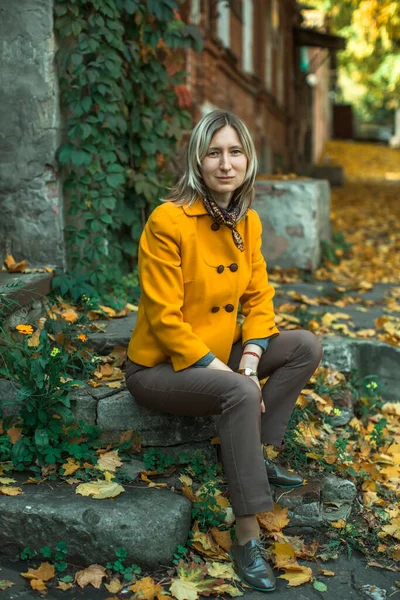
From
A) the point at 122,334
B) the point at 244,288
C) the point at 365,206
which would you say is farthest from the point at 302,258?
the point at 365,206

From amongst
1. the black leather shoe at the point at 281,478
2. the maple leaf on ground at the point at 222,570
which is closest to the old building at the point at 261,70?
the black leather shoe at the point at 281,478

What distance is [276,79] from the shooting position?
55.0 feet

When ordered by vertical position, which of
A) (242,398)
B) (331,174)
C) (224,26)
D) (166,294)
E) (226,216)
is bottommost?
(242,398)

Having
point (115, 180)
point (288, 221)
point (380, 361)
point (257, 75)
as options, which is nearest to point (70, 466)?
point (115, 180)

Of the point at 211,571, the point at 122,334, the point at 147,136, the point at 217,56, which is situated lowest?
the point at 211,571

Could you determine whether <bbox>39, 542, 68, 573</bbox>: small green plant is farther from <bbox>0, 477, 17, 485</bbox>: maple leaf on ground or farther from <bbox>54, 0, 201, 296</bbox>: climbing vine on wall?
<bbox>54, 0, 201, 296</bbox>: climbing vine on wall

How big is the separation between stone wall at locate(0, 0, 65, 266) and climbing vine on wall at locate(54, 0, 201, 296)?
3.3 inches

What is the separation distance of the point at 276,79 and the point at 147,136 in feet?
A: 39.9

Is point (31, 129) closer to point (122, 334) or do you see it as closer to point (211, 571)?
point (122, 334)

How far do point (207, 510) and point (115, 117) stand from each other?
8.37 feet

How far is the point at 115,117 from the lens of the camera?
189 inches

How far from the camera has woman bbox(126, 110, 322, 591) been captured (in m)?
2.95

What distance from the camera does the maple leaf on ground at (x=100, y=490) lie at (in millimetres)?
3094

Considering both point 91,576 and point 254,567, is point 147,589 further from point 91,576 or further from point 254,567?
point 254,567
